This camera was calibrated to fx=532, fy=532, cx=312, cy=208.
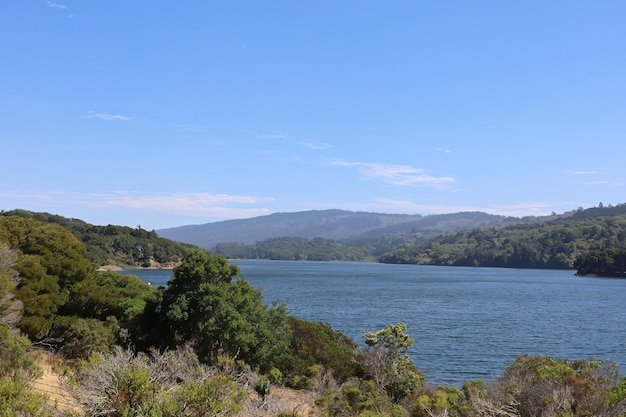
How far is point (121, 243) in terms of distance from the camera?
166 m

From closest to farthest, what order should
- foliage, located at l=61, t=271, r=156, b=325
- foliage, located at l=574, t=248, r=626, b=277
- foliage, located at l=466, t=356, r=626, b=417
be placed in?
Result: foliage, located at l=466, t=356, r=626, b=417 → foliage, located at l=61, t=271, r=156, b=325 → foliage, located at l=574, t=248, r=626, b=277

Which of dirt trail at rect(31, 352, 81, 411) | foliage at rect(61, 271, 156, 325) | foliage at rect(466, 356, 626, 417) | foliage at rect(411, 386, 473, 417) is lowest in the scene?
foliage at rect(411, 386, 473, 417)

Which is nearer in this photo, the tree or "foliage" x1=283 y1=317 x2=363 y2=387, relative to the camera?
the tree

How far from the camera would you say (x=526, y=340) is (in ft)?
150

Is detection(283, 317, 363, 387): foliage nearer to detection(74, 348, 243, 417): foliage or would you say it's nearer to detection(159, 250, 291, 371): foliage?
detection(159, 250, 291, 371): foliage

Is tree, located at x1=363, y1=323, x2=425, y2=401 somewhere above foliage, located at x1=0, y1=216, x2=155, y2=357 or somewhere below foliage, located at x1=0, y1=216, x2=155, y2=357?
below

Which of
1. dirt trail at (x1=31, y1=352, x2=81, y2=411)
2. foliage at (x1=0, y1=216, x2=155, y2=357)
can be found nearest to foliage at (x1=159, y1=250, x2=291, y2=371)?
foliage at (x1=0, y1=216, x2=155, y2=357)

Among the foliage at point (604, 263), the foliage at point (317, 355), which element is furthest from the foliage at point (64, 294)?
the foliage at point (604, 263)

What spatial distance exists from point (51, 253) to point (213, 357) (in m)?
11.4

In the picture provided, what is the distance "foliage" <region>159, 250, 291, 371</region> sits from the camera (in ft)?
76.7

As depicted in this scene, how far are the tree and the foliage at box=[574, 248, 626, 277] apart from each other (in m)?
140

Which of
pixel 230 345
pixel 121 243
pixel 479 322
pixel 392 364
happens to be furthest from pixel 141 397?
pixel 121 243

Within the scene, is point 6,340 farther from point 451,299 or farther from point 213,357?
point 451,299

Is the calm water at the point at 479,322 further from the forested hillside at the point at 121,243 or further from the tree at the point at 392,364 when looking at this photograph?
the forested hillside at the point at 121,243
